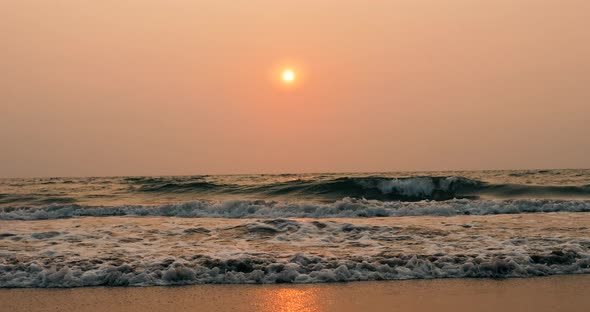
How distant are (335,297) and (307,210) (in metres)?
11.1

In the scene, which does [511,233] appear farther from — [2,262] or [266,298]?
[2,262]

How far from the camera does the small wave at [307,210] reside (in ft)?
60.0

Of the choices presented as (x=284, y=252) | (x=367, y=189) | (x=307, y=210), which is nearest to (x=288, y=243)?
(x=284, y=252)

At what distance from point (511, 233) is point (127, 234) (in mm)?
8627

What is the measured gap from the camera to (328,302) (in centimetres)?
755

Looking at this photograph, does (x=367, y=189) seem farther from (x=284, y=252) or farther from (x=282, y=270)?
(x=282, y=270)

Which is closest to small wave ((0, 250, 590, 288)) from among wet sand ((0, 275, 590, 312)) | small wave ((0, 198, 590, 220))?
wet sand ((0, 275, 590, 312))

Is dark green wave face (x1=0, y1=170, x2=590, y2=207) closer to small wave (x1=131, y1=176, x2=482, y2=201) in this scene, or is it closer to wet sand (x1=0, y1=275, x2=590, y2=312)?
small wave (x1=131, y1=176, x2=482, y2=201)

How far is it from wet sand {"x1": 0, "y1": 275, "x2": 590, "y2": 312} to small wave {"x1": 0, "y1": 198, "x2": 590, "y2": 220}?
31.0ft

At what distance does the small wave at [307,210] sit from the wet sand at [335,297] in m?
9.46

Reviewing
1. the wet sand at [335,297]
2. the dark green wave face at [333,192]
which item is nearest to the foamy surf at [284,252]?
the wet sand at [335,297]

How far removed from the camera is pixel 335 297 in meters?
7.83

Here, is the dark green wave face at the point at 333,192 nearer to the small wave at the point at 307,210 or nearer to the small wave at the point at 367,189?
the small wave at the point at 367,189

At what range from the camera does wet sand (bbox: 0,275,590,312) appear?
7.35m
